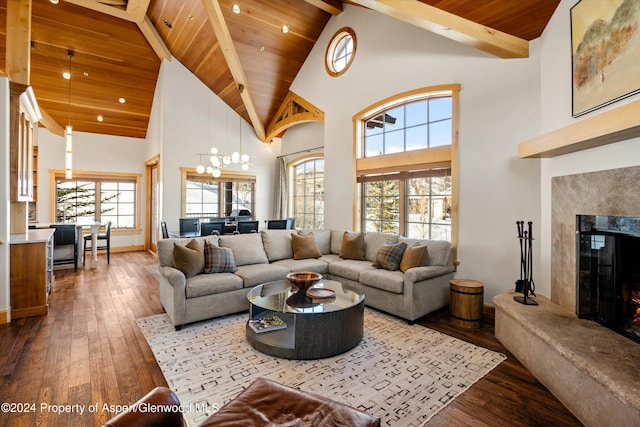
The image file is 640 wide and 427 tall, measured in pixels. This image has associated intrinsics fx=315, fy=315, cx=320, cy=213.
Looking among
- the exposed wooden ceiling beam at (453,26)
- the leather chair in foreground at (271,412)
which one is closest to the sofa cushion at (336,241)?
the exposed wooden ceiling beam at (453,26)

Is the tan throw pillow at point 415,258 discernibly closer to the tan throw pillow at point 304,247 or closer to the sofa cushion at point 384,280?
the sofa cushion at point 384,280

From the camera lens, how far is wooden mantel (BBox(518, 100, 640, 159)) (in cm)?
194

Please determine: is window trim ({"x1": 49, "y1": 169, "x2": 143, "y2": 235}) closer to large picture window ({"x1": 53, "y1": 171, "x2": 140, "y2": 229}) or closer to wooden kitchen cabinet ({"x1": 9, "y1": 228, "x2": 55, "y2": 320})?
large picture window ({"x1": 53, "y1": 171, "x2": 140, "y2": 229})

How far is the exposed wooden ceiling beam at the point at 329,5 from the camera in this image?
554cm

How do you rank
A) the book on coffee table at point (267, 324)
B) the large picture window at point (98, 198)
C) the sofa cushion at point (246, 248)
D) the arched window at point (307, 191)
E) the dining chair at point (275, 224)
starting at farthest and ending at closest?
the large picture window at point (98, 198), the arched window at point (307, 191), the dining chair at point (275, 224), the sofa cushion at point (246, 248), the book on coffee table at point (267, 324)

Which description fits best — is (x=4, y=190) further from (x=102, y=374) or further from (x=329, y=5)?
(x=329, y=5)

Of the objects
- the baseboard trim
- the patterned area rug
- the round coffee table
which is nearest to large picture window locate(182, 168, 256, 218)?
the baseboard trim

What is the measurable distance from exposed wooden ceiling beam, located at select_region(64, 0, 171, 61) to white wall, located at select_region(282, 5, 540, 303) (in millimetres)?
4054

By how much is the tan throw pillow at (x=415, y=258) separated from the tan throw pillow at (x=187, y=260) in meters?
2.46

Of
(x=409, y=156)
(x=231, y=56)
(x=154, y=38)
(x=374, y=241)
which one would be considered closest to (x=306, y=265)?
(x=374, y=241)

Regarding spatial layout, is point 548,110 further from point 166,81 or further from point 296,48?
point 166,81

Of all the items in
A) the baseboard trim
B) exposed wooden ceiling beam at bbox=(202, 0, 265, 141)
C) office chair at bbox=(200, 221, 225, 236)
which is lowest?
the baseboard trim

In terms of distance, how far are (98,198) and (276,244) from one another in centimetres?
629

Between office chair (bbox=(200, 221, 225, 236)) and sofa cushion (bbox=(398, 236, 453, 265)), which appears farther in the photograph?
office chair (bbox=(200, 221, 225, 236))
